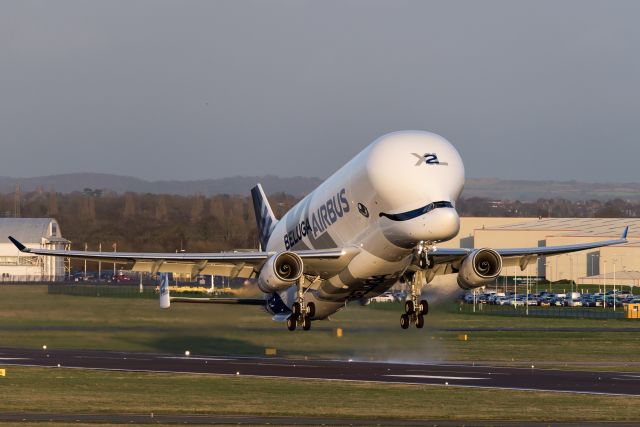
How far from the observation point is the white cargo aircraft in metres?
44.1

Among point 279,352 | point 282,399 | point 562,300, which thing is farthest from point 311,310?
point 562,300

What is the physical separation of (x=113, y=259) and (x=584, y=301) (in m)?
104

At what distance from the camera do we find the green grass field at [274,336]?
2916 inches

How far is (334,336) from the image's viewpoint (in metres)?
80.5

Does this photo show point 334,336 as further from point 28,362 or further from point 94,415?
point 94,415

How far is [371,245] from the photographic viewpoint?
156ft

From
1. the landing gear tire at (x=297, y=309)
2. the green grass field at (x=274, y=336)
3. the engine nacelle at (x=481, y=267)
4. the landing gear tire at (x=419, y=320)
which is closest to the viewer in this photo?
the landing gear tire at (x=419, y=320)

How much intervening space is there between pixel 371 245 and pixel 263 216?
22230 mm

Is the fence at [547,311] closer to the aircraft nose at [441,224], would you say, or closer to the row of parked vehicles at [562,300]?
the row of parked vehicles at [562,300]

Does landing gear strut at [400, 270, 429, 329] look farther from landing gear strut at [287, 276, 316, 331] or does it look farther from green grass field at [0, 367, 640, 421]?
green grass field at [0, 367, 640, 421]

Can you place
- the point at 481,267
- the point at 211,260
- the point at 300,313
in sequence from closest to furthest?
the point at 481,267
the point at 300,313
the point at 211,260

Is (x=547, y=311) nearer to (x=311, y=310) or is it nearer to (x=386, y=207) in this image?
(x=311, y=310)

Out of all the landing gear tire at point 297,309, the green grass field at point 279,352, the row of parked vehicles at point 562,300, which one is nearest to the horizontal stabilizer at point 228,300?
the green grass field at point 279,352

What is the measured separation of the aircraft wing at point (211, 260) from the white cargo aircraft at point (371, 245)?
0.17 ft
